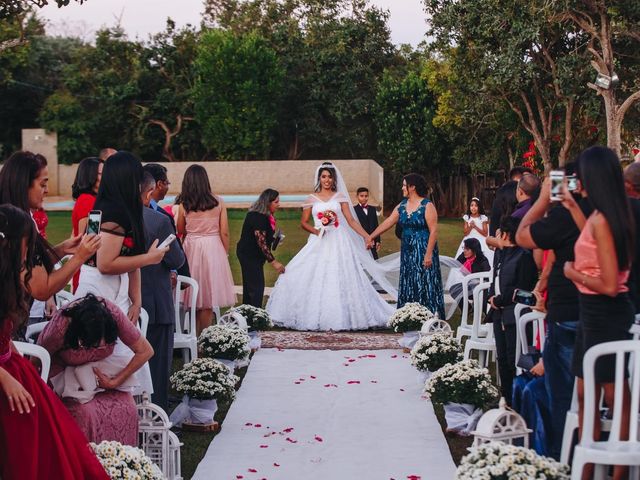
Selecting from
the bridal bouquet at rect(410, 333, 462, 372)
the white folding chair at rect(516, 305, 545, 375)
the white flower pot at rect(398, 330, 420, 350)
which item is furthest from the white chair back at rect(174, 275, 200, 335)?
the white folding chair at rect(516, 305, 545, 375)

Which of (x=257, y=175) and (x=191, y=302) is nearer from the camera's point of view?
(x=191, y=302)

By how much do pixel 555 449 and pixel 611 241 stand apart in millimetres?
1546

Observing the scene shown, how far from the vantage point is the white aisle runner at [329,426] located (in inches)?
254

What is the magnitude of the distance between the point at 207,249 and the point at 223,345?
163cm

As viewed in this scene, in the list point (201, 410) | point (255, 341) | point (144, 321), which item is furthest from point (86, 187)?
point (255, 341)

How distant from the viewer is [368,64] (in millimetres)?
42938

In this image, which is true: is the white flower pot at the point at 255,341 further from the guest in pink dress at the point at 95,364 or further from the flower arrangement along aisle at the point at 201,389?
the guest in pink dress at the point at 95,364

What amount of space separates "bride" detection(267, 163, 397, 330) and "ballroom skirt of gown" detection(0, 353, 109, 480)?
7564 mm

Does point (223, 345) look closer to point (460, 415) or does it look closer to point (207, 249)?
point (207, 249)

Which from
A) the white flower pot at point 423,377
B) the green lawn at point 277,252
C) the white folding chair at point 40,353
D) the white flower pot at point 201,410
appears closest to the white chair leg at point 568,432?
the green lawn at point 277,252

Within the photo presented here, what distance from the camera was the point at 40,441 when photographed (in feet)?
14.7

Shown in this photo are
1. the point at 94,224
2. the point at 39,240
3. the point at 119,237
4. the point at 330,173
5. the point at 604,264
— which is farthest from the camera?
the point at 330,173

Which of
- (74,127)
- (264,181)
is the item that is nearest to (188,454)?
(264,181)

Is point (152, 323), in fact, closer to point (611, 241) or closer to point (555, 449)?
point (555, 449)
